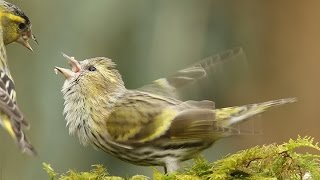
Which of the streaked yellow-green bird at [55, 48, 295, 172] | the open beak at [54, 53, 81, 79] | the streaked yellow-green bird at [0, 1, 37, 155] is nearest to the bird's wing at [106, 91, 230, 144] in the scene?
the streaked yellow-green bird at [55, 48, 295, 172]

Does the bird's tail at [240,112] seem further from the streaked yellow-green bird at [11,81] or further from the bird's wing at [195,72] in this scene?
the streaked yellow-green bird at [11,81]

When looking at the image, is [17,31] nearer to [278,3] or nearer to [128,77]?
[128,77]

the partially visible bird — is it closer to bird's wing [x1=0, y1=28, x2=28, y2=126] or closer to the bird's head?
bird's wing [x1=0, y1=28, x2=28, y2=126]

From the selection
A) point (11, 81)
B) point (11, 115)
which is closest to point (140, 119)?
point (11, 115)

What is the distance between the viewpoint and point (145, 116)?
4.45m

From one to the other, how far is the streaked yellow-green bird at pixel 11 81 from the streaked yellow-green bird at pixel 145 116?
23 centimetres

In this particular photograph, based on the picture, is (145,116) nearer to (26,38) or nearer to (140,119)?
(140,119)

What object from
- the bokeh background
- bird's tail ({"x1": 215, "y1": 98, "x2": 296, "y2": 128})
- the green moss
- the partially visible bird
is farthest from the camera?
the bokeh background

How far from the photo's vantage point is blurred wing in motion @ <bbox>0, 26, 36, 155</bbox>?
448 cm

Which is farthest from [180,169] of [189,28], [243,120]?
[189,28]

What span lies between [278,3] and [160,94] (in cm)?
462

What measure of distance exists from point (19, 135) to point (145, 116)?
1.81ft

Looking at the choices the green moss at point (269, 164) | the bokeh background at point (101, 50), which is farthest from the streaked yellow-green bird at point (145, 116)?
the bokeh background at point (101, 50)

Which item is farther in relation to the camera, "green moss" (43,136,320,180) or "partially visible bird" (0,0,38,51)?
"partially visible bird" (0,0,38,51)
